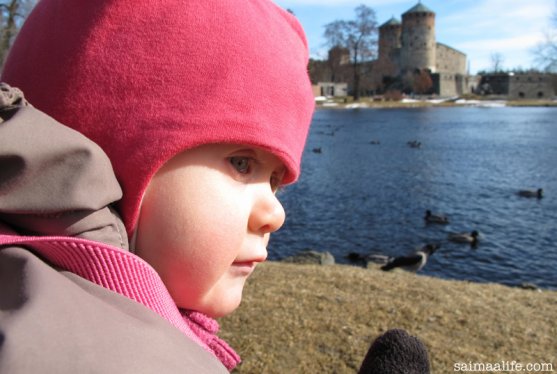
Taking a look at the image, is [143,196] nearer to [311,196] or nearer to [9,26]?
[311,196]

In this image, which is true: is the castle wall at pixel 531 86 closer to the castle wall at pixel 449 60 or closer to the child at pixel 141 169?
the castle wall at pixel 449 60

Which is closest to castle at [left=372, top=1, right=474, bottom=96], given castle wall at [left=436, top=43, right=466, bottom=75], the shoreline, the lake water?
castle wall at [left=436, top=43, right=466, bottom=75]

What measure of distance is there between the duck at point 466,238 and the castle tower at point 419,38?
61.1 metres

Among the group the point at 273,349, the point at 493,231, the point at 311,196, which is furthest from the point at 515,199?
the point at 273,349

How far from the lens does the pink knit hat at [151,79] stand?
0.89 metres

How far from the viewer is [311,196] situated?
1586 centimetres

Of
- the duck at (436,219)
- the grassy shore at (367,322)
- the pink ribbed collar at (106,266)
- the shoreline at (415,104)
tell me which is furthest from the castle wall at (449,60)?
the pink ribbed collar at (106,266)

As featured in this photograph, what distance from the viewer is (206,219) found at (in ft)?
2.93

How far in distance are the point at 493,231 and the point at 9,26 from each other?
555 inches

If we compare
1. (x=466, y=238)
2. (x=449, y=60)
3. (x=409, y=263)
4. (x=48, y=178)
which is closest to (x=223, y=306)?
(x=48, y=178)

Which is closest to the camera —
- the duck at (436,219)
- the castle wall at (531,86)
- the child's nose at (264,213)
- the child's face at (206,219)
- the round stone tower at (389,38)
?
the child's face at (206,219)

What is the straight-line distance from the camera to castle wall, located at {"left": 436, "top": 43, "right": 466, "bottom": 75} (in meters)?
72.9

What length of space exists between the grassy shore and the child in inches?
109

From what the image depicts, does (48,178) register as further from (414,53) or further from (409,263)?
(414,53)
